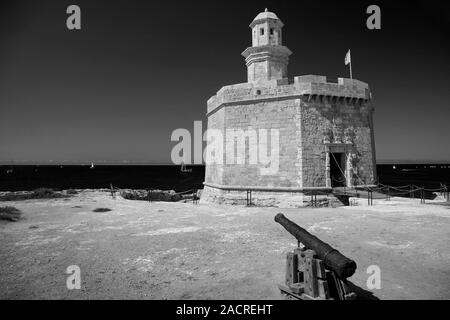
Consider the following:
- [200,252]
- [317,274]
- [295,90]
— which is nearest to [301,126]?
[295,90]

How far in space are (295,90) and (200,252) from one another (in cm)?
1191

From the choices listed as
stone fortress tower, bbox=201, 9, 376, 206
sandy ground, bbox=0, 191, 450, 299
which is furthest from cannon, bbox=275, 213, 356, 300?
stone fortress tower, bbox=201, 9, 376, 206

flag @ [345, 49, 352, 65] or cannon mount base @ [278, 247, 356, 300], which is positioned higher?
flag @ [345, 49, 352, 65]

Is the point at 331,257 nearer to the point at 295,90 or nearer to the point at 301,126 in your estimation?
the point at 301,126

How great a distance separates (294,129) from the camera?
16.0 m

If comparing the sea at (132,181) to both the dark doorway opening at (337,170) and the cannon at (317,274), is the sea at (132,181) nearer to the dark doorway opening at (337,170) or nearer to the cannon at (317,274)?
the dark doorway opening at (337,170)

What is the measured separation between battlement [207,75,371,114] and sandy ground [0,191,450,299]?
23.9 feet

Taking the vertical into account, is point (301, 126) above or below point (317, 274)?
above

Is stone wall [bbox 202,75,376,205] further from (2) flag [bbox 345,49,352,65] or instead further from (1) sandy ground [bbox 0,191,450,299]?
(1) sandy ground [bbox 0,191,450,299]

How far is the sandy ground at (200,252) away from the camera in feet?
16.8

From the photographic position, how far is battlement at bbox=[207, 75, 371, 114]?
52.4ft

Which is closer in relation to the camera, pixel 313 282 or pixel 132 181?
pixel 313 282

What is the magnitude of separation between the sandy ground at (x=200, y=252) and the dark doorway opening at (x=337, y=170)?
4811 mm
